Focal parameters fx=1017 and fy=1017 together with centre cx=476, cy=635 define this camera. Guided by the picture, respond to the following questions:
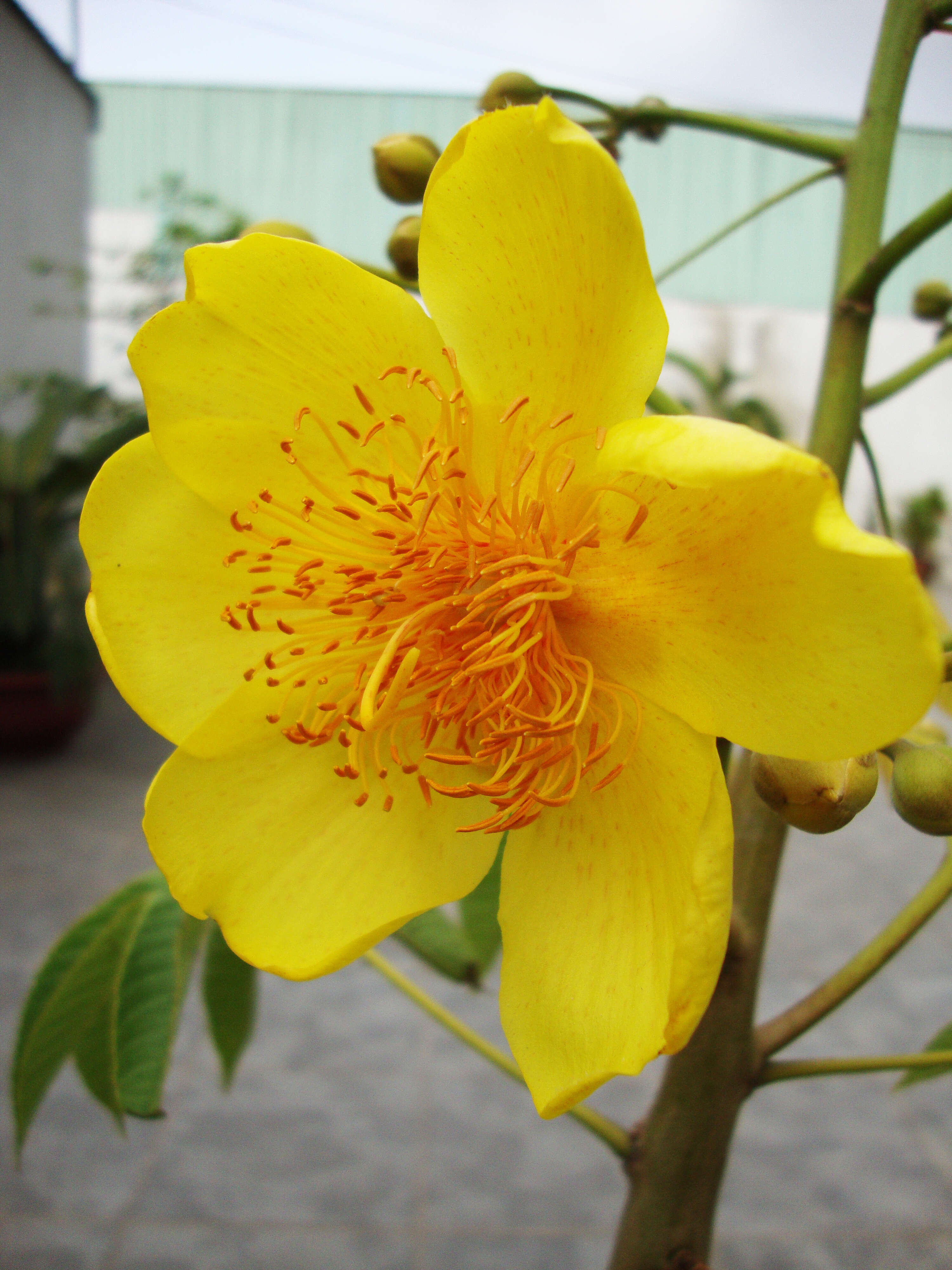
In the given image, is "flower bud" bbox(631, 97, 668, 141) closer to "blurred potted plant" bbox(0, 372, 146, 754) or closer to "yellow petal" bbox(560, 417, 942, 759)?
"yellow petal" bbox(560, 417, 942, 759)

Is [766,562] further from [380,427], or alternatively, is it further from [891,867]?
[891,867]

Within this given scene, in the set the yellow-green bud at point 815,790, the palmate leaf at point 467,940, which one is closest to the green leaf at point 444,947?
the palmate leaf at point 467,940

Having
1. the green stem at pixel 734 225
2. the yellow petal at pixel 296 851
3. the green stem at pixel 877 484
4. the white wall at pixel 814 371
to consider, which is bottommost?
the white wall at pixel 814 371

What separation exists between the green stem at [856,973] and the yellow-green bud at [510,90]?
1.17 feet

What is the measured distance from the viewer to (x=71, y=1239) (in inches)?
49.4

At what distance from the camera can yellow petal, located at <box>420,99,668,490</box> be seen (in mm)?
275

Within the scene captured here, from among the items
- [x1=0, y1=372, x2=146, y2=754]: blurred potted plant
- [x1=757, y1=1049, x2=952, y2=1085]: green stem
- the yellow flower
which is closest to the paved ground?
[x1=0, y1=372, x2=146, y2=754]: blurred potted plant

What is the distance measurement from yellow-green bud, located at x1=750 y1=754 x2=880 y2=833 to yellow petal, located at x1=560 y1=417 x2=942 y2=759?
2 centimetres

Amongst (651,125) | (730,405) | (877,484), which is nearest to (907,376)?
(877,484)

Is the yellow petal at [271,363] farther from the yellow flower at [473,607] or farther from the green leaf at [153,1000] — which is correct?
the green leaf at [153,1000]

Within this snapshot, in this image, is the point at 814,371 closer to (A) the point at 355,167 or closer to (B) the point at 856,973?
(A) the point at 355,167

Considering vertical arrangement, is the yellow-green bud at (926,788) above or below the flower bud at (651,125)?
below

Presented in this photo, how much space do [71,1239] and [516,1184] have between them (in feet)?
1.85

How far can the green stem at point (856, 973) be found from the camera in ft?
1.23
